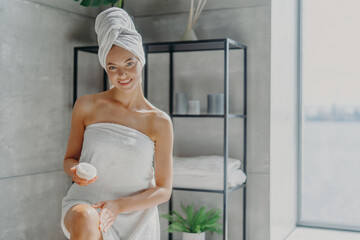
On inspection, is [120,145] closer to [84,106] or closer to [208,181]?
[84,106]

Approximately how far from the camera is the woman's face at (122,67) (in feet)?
5.11

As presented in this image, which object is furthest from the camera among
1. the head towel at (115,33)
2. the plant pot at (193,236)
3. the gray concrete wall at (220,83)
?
the gray concrete wall at (220,83)

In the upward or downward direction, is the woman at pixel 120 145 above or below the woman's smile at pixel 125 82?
below

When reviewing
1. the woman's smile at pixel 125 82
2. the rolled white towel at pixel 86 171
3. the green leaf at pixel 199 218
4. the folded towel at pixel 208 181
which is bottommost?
the green leaf at pixel 199 218

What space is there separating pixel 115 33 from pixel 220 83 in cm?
128

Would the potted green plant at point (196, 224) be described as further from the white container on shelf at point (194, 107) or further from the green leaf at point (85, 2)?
the green leaf at point (85, 2)

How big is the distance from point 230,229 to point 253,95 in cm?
80

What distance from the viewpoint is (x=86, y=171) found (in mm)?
1435

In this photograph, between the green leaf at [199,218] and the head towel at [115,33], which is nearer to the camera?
the head towel at [115,33]
